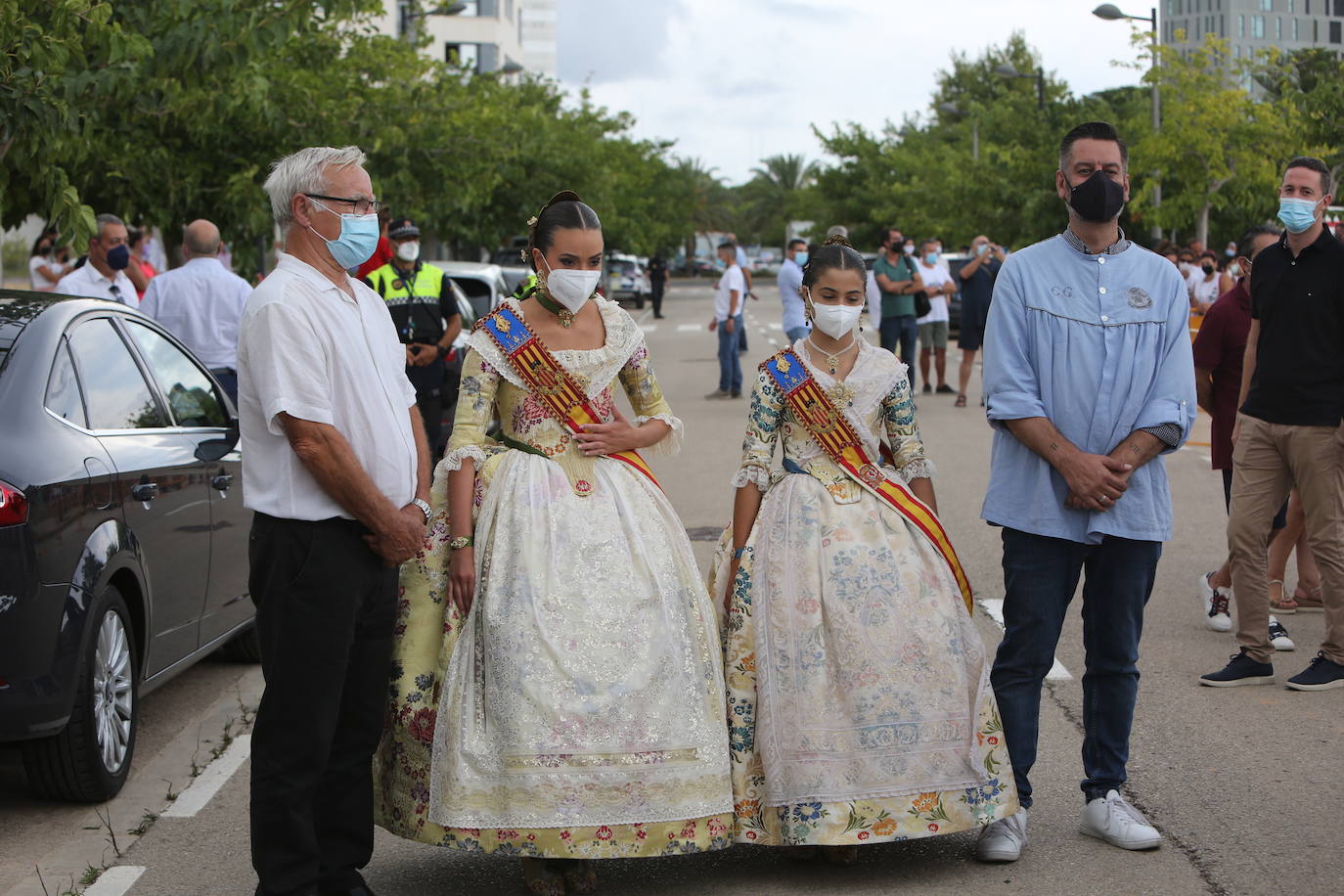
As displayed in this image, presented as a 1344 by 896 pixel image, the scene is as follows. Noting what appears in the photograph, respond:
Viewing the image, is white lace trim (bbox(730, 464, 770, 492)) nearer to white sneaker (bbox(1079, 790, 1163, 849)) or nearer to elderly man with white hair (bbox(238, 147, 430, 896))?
elderly man with white hair (bbox(238, 147, 430, 896))

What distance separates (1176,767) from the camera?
5.58 metres

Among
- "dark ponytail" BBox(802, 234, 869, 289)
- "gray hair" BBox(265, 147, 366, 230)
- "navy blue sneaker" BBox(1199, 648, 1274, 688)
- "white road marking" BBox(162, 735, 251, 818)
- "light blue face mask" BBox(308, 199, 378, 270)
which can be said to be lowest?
"white road marking" BBox(162, 735, 251, 818)

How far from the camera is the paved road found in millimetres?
4551

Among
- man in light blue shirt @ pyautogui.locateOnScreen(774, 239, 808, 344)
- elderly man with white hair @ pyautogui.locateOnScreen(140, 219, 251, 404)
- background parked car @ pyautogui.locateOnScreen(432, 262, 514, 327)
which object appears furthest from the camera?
man in light blue shirt @ pyautogui.locateOnScreen(774, 239, 808, 344)

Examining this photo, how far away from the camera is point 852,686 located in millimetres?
4469

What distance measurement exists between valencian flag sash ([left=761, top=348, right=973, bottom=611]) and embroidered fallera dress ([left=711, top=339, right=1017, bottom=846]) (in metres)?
0.04

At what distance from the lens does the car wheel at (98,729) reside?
17.0 feet

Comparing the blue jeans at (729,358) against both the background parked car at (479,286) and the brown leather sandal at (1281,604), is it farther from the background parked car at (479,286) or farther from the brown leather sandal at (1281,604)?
the brown leather sandal at (1281,604)

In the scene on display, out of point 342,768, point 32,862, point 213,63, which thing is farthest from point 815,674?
point 213,63

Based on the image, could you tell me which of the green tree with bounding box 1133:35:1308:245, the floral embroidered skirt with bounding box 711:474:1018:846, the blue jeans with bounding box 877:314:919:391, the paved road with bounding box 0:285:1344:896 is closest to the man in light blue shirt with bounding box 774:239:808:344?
the blue jeans with bounding box 877:314:919:391

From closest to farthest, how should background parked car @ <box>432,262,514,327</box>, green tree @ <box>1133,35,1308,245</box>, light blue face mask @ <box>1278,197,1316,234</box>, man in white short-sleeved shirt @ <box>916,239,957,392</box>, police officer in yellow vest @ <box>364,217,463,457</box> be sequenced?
light blue face mask @ <box>1278,197,1316,234</box> < police officer in yellow vest @ <box>364,217,463,457</box> < background parked car @ <box>432,262,514,327</box> < man in white short-sleeved shirt @ <box>916,239,957,392</box> < green tree @ <box>1133,35,1308,245</box>

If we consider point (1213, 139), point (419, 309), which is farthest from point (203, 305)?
point (1213, 139)

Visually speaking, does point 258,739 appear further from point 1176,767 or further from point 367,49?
point 367,49

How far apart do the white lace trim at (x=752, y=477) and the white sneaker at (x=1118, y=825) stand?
1.40 m
